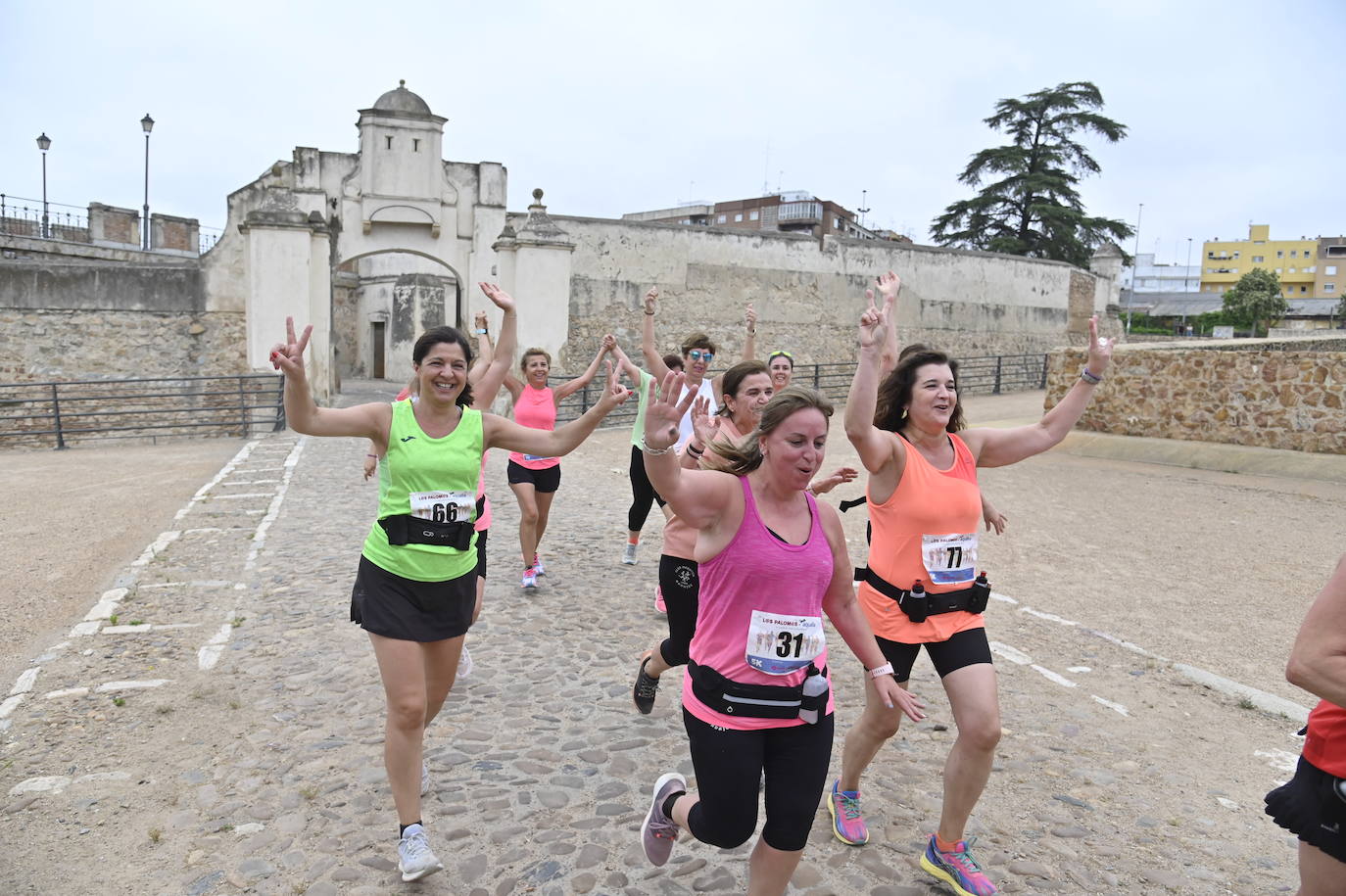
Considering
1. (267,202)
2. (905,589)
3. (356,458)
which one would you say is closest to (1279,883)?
(905,589)

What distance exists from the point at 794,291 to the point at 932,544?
899 inches

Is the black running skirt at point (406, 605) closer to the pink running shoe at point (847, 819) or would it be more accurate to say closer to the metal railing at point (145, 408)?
the pink running shoe at point (847, 819)

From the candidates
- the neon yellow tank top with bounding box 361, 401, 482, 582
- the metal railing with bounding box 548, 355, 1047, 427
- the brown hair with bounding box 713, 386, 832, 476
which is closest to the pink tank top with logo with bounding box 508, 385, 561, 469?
the neon yellow tank top with bounding box 361, 401, 482, 582

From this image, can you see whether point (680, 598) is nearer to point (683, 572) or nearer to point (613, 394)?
point (683, 572)

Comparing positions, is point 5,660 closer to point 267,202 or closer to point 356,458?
point 356,458

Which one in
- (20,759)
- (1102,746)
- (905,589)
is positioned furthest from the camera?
(1102,746)

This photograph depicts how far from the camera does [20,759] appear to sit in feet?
14.2

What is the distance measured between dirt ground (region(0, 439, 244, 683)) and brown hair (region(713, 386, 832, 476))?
16.4 feet

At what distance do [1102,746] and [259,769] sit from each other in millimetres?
4181

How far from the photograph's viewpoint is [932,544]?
346cm

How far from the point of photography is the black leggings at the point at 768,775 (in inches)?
106

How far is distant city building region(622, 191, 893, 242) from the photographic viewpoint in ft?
198

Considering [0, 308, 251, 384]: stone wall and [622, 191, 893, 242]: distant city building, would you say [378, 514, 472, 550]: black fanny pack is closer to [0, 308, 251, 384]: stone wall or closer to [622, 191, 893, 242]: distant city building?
[0, 308, 251, 384]: stone wall

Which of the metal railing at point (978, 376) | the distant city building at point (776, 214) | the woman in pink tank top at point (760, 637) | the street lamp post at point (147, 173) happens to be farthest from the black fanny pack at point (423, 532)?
the distant city building at point (776, 214)
